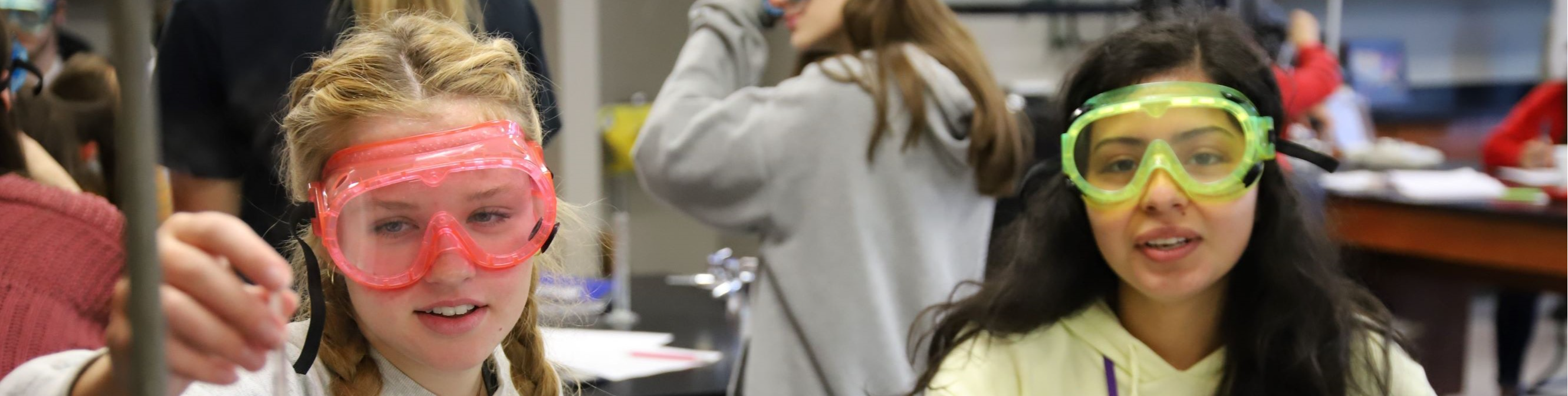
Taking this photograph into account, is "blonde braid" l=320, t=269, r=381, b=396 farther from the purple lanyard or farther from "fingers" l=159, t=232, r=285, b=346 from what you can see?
the purple lanyard

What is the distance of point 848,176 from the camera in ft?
6.52

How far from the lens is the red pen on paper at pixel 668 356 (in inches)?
92.6

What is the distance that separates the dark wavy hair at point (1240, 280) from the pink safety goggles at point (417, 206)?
2.47 feet

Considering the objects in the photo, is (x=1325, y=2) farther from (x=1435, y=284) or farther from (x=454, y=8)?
(x=454, y=8)

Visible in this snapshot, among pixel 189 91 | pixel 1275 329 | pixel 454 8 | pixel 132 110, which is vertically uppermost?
pixel 132 110

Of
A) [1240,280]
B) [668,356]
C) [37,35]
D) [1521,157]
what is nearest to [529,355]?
[37,35]

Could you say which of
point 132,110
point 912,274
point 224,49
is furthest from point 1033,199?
point 132,110

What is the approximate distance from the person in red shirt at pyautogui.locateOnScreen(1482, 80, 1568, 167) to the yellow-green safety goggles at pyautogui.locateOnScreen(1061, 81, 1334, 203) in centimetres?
432

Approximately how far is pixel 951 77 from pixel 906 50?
0.33 ft

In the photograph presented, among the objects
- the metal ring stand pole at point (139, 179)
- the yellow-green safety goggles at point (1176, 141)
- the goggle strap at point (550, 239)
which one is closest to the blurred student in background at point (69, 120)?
the goggle strap at point (550, 239)

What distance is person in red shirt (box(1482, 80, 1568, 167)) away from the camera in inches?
202

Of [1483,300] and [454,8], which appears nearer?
[454,8]

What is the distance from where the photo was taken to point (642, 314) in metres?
2.89

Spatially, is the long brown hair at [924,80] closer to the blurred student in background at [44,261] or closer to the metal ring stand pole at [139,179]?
the blurred student in background at [44,261]
